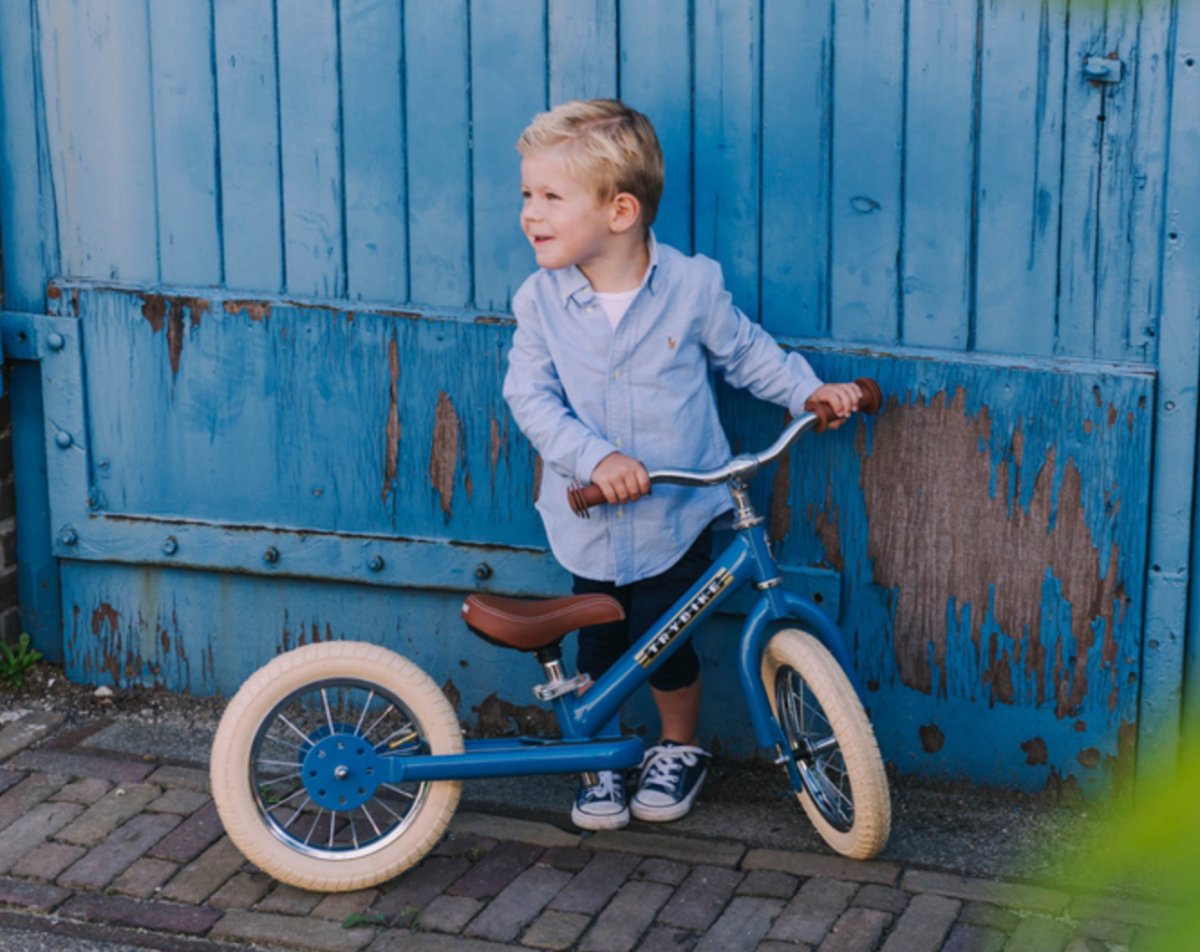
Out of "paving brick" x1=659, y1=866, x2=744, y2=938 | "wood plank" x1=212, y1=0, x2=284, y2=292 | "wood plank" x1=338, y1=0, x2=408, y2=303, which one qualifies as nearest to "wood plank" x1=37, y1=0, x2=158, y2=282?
"wood plank" x1=212, y1=0, x2=284, y2=292

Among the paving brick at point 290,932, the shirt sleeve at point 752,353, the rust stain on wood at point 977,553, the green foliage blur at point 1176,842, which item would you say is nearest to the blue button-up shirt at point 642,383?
the shirt sleeve at point 752,353

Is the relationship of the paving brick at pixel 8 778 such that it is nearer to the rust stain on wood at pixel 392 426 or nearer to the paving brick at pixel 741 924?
the rust stain on wood at pixel 392 426

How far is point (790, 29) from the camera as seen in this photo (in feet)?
10.6

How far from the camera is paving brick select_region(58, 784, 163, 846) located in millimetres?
3357

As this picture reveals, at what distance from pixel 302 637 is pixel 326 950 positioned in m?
1.06

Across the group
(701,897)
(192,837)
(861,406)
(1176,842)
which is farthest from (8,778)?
(1176,842)

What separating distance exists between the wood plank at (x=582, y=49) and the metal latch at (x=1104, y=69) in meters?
0.93

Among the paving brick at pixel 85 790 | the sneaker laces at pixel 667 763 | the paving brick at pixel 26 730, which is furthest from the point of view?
the paving brick at pixel 26 730

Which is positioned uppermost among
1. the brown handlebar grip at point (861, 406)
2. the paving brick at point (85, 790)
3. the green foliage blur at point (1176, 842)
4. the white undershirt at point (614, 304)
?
the green foliage blur at point (1176, 842)

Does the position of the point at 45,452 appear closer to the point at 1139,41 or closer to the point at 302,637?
the point at 302,637

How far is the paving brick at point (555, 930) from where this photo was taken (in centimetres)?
295

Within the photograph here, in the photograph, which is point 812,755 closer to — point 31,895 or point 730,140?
point 730,140

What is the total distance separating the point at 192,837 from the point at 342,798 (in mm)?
407

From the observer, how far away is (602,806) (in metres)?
3.35
